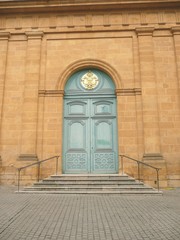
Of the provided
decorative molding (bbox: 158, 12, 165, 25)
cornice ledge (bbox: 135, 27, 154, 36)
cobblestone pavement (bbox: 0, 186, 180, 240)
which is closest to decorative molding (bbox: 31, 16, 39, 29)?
cornice ledge (bbox: 135, 27, 154, 36)

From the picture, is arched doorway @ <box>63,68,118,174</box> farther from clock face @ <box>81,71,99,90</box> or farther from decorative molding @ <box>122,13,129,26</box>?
decorative molding @ <box>122,13,129,26</box>

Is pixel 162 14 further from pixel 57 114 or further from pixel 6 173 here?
pixel 6 173

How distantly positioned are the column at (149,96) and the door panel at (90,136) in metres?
1.28

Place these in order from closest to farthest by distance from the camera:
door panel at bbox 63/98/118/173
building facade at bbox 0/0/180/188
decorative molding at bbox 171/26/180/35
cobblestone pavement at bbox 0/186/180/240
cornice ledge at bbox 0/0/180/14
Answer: cobblestone pavement at bbox 0/186/180/240
building facade at bbox 0/0/180/188
door panel at bbox 63/98/118/173
decorative molding at bbox 171/26/180/35
cornice ledge at bbox 0/0/180/14

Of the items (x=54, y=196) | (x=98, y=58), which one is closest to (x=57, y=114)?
(x=98, y=58)

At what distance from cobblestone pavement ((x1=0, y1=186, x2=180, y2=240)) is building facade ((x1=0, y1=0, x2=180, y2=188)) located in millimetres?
2814

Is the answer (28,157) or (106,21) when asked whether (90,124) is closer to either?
(28,157)

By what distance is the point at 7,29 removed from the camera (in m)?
11.1

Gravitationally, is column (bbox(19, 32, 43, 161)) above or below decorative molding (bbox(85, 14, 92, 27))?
below

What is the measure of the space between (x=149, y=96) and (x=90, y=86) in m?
2.49

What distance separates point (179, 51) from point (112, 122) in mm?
4034

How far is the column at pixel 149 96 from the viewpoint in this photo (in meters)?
9.57

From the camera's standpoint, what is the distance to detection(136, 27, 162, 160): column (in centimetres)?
957

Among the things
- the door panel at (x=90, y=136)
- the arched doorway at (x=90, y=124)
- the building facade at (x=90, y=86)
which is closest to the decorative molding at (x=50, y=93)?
the building facade at (x=90, y=86)
